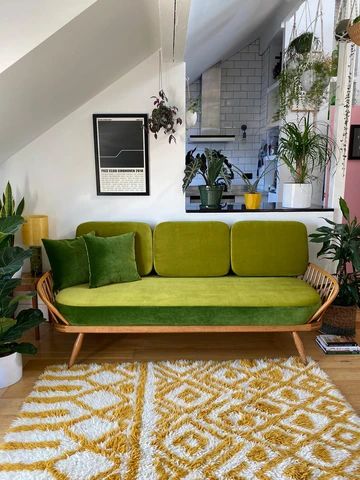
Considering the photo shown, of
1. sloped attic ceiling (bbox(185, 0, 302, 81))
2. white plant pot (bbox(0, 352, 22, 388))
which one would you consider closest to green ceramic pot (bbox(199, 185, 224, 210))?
sloped attic ceiling (bbox(185, 0, 302, 81))

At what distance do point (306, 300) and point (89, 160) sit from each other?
2064 mm

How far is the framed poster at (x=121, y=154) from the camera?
3.09 m

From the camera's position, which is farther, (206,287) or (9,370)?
(206,287)

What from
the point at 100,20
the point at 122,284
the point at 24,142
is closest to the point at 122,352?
the point at 122,284

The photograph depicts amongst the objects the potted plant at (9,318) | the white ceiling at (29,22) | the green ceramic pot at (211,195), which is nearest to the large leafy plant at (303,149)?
the green ceramic pot at (211,195)

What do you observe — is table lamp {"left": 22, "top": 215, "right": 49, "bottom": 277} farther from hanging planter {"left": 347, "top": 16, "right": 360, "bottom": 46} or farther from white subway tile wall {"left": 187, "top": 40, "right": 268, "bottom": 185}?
white subway tile wall {"left": 187, "top": 40, "right": 268, "bottom": 185}

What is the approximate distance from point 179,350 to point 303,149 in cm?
188

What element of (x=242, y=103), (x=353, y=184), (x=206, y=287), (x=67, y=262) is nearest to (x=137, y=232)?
(x=67, y=262)

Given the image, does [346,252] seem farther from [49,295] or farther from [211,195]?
[49,295]

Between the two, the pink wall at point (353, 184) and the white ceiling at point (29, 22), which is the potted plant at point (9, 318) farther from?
the pink wall at point (353, 184)

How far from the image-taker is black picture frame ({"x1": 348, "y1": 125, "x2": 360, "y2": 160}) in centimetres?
402

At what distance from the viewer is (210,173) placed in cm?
311

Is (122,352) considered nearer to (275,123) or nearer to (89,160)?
(89,160)

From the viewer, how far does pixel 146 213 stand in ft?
10.6
